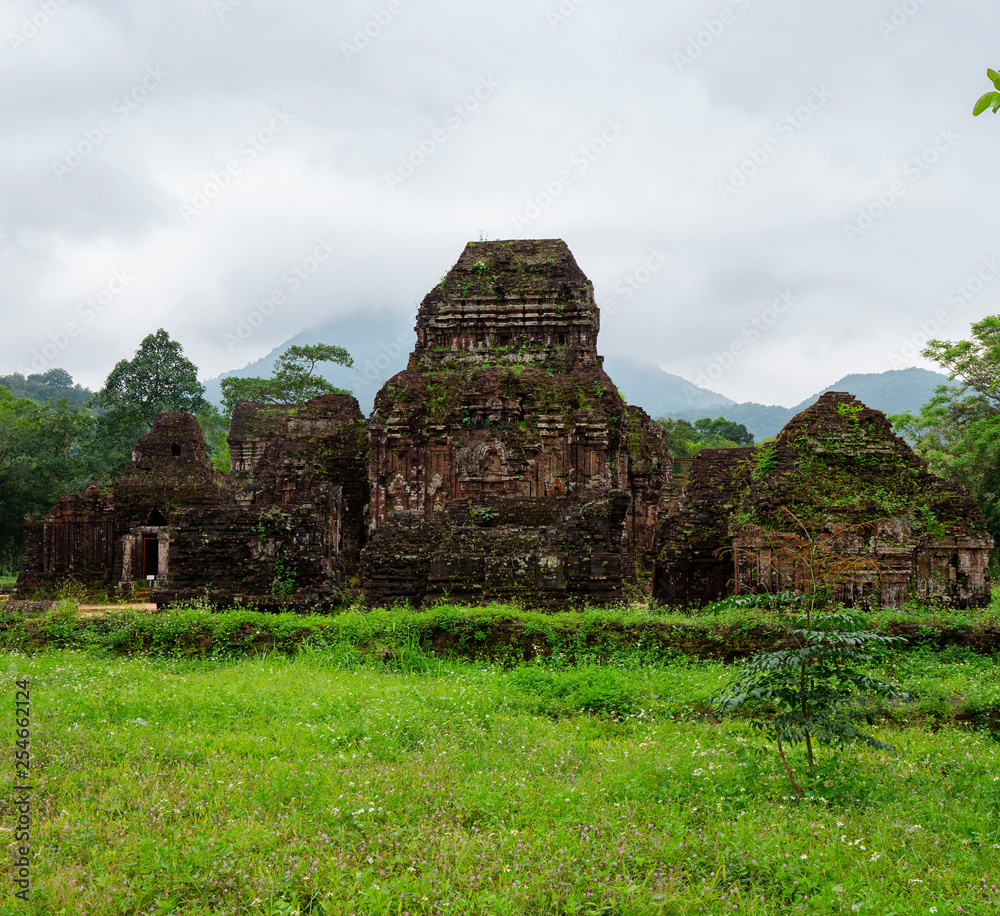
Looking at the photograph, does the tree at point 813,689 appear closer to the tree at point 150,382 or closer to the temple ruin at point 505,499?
the temple ruin at point 505,499

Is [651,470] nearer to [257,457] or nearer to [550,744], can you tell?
[257,457]

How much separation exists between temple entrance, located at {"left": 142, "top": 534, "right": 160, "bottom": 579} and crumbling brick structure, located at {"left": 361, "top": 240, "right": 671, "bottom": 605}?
7620 mm

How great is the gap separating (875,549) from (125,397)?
36341 millimetres

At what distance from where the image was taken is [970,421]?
28.6m

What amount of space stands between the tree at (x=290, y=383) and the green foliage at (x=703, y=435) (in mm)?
30352

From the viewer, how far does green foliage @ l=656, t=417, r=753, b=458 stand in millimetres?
64188

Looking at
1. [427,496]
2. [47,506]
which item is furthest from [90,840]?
[47,506]

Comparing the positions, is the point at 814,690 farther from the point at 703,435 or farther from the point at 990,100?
the point at 703,435

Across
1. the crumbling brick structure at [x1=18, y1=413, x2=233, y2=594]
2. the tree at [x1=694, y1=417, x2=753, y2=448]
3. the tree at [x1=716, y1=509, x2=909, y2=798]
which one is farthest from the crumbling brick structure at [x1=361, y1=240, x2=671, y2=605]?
A: the tree at [x1=694, y1=417, x2=753, y2=448]

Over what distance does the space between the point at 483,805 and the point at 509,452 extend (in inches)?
536

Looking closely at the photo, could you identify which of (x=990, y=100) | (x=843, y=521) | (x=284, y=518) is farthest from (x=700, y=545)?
(x=990, y=100)

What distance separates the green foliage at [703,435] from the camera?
211ft

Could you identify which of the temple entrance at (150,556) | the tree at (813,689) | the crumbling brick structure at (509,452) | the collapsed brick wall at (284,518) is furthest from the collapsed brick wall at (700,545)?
the temple entrance at (150,556)

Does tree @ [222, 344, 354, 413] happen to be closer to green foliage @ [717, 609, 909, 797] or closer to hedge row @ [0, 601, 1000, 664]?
hedge row @ [0, 601, 1000, 664]
